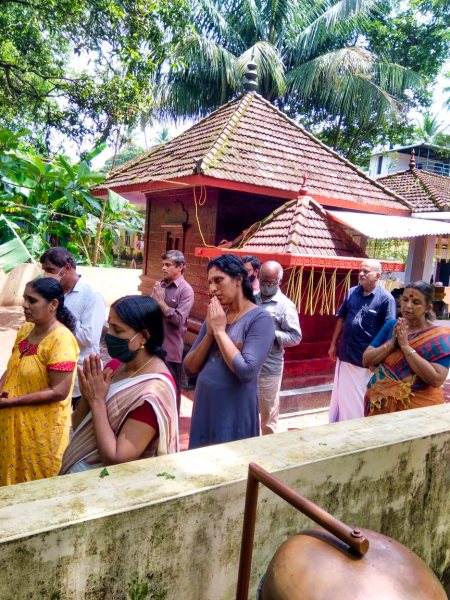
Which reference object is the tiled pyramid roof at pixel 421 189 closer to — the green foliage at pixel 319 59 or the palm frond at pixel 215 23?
the green foliage at pixel 319 59

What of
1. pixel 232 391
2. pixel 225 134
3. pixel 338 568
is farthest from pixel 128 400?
pixel 225 134

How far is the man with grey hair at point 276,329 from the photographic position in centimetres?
431

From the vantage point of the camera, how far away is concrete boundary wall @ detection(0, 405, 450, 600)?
1.41 m

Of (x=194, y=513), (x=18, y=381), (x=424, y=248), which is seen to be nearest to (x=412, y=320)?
(x=194, y=513)

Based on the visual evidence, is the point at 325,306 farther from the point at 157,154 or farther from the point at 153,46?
the point at 153,46

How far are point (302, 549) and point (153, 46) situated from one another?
9689mm

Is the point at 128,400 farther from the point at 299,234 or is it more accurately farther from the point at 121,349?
the point at 299,234

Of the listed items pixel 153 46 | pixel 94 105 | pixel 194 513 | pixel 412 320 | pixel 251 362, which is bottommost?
pixel 194 513

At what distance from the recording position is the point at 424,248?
12.4 m

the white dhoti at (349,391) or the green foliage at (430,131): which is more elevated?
the green foliage at (430,131)

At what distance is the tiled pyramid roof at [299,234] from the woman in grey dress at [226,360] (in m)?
2.62

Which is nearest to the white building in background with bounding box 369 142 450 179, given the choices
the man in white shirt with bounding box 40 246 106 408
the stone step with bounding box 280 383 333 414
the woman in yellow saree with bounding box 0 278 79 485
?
the stone step with bounding box 280 383 333 414

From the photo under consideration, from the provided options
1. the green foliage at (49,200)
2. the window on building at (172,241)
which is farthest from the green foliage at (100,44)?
the window on building at (172,241)

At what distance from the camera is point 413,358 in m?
3.18
